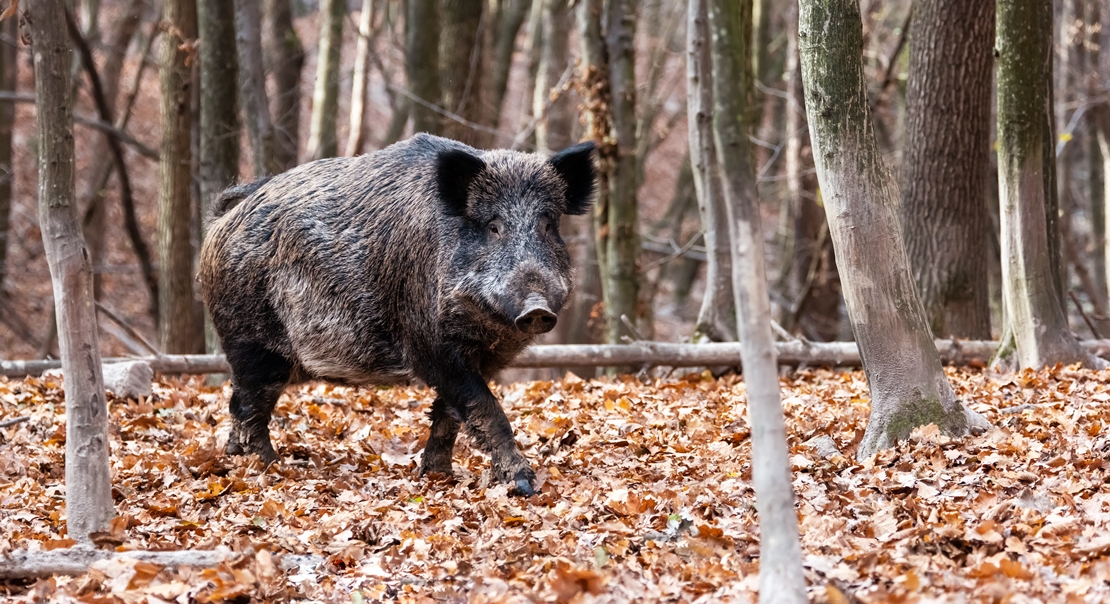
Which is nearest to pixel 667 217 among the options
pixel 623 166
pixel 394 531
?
pixel 623 166

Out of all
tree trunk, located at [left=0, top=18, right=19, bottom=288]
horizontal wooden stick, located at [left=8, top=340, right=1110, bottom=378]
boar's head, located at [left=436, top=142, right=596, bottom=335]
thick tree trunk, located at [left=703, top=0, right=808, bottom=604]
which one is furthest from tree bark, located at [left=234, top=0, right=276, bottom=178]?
thick tree trunk, located at [left=703, top=0, right=808, bottom=604]

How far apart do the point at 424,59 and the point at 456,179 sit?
750 centimetres

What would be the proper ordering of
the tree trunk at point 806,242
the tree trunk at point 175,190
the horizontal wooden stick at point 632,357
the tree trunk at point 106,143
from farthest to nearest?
the tree trunk at point 106,143 → the tree trunk at point 806,242 → the tree trunk at point 175,190 → the horizontal wooden stick at point 632,357

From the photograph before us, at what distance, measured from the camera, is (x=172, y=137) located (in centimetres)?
1184

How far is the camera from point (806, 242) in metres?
15.9

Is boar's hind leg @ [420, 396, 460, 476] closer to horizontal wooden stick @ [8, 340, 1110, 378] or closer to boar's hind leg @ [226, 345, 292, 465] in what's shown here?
boar's hind leg @ [226, 345, 292, 465]

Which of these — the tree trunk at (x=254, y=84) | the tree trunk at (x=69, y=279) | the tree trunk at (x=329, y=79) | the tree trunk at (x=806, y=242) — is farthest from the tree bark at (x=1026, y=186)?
the tree trunk at (x=329, y=79)

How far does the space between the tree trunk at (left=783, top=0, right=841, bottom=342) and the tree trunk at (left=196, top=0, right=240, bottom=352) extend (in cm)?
713

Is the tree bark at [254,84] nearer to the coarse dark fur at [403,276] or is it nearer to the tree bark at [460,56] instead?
the tree bark at [460,56]

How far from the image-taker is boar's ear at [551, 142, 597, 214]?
20.2 ft

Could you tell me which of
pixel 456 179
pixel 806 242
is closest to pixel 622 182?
pixel 806 242

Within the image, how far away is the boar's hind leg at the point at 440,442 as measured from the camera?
6215mm

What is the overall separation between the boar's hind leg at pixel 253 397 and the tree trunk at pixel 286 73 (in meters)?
9.76

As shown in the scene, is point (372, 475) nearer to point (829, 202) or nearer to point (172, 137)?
point (829, 202)
